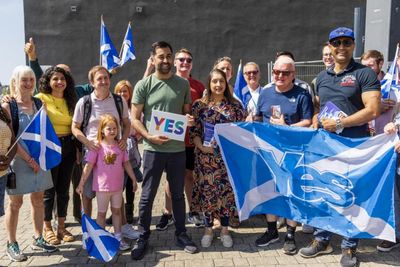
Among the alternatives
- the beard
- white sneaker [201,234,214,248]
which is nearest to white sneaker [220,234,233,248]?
white sneaker [201,234,214,248]

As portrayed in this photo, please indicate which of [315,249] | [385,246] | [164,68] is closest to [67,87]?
[164,68]

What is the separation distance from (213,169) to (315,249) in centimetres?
147

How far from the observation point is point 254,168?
4.80m

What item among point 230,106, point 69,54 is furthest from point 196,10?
point 230,106

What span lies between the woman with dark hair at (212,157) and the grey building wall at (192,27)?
34.8 feet

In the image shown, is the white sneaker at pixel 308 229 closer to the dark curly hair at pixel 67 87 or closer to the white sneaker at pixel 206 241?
the white sneaker at pixel 206 241

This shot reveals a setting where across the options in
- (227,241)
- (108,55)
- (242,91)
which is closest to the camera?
(227,241)

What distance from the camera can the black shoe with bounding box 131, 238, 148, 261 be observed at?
4520mm

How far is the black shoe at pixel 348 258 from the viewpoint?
166 inches

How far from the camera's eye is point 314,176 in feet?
14.7

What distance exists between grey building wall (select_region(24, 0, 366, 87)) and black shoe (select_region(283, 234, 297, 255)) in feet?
36.6

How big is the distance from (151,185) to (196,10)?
1168 centimetres

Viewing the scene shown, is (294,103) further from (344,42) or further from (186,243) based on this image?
(186,243)

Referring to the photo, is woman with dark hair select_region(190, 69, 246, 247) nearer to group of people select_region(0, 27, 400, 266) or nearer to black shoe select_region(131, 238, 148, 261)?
group of people select_region(0, 27, 400, 266)
